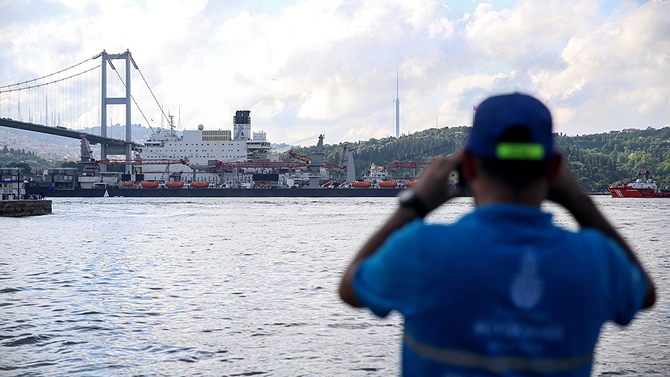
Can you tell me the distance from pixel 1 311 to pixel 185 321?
283 cm

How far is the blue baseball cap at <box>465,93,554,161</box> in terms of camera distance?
4.64ft

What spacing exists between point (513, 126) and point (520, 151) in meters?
0.05

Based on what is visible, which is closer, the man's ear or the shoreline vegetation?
the man's ear

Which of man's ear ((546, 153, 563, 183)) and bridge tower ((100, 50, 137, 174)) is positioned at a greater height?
bridge tower ((100, 50, 137, 174))

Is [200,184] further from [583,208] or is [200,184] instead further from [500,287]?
[500,287]

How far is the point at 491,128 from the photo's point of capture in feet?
4.69

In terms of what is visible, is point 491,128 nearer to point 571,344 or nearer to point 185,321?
point 571,344

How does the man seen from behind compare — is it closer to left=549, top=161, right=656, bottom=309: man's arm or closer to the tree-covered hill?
left=549, top=161, right=656, bottom=309: man's arm

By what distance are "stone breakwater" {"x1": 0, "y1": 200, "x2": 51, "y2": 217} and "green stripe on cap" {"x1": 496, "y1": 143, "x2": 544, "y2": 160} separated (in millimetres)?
46052

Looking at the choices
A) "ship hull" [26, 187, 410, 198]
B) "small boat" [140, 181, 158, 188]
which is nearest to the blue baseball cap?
"ship hull" [26, 187, 410, 198]

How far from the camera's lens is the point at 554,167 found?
1523 mm

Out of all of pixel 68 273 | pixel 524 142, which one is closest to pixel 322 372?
pixel 524 142

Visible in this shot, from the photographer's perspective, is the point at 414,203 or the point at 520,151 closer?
the point at 520,151

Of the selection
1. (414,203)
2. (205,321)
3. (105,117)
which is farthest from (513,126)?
(105,117)
